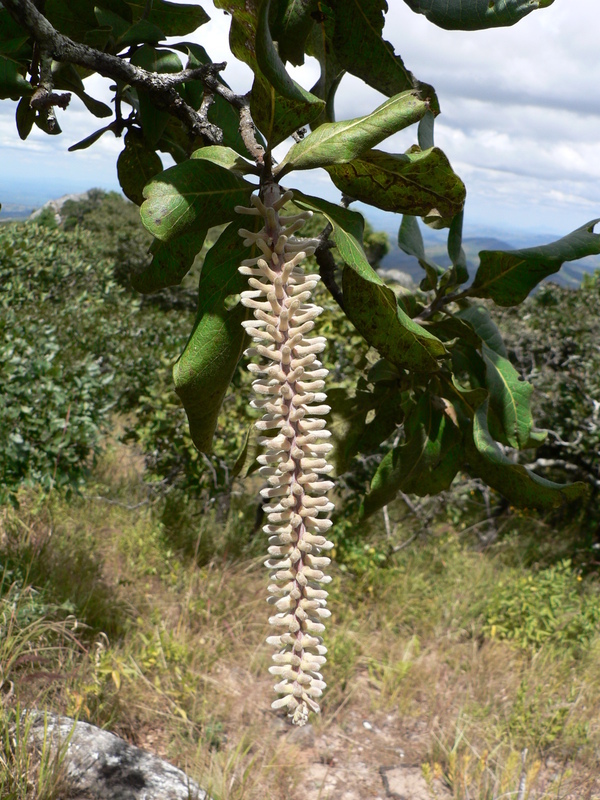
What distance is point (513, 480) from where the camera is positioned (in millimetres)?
1004

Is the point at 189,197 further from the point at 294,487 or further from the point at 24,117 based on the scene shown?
the point at 24,117

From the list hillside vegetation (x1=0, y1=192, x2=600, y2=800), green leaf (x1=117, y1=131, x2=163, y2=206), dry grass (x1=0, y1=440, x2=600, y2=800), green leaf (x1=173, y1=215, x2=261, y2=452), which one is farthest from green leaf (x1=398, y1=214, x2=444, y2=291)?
dry grass (x1=0, y1=440, x2=600, y2=800)

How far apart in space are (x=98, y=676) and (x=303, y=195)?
3.33 meters

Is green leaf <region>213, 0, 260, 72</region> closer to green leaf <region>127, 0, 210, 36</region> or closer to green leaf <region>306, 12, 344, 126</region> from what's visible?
green leaf <region>306, 12, 344, 126</region>

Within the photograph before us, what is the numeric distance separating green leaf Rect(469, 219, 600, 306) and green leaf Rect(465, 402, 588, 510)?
0.24 meters

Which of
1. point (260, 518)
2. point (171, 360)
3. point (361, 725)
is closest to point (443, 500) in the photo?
point (260, 518)

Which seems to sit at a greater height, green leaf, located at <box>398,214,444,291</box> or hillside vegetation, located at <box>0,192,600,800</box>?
green leaf, located at <box>398,214,444,291</box>

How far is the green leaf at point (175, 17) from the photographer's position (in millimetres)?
1129

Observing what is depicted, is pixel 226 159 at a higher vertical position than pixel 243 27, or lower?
lower

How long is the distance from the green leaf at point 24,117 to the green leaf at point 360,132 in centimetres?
64

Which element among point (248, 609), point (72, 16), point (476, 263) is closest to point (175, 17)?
point (72, 16)

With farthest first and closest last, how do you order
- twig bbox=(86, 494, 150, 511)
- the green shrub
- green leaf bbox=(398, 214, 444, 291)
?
twig bbox=(86, 494, 150, 511) < the green shrub < green leaf bbox=(398, 214, 444, 291)

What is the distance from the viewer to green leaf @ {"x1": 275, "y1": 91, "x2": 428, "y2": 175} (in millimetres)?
646

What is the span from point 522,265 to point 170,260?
610mm
